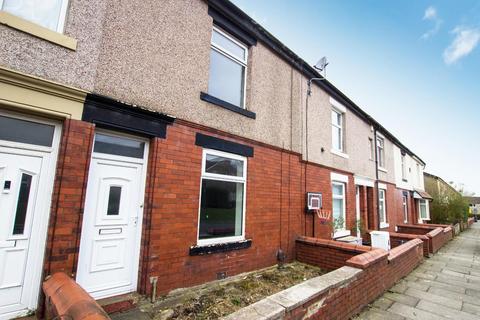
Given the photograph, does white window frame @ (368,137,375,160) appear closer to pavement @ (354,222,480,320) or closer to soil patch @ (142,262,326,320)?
pavement @ (354,222,480,320)

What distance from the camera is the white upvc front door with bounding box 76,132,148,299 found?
3.33 m

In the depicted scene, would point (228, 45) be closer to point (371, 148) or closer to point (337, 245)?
point (337, 245)

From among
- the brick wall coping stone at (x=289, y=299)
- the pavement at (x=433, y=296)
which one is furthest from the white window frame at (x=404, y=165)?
the brick wall coping stone at (x=289, y=299)

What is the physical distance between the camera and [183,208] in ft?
13.6

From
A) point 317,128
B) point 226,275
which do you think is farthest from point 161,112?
point 317,128

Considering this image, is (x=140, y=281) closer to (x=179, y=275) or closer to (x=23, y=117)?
(x=179, y=275)

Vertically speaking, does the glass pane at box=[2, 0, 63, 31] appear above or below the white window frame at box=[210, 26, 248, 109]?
below

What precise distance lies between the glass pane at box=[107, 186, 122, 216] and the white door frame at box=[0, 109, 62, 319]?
711mm

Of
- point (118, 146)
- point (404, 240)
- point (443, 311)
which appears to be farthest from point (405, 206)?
point (118, 146)

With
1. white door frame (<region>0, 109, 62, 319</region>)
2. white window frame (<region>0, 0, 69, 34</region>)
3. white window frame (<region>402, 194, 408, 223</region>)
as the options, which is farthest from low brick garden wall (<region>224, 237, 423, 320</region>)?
white window frame (<region>402, 194, 408, 223</region>)

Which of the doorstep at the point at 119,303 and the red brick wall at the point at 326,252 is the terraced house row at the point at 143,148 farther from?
the red brick wall at the point at 326,252

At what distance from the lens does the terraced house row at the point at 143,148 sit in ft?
9.48

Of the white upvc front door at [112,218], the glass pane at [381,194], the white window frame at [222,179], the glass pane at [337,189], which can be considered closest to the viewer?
the white upvc front door at [112,218]

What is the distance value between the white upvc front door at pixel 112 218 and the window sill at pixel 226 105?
59.2 inches
